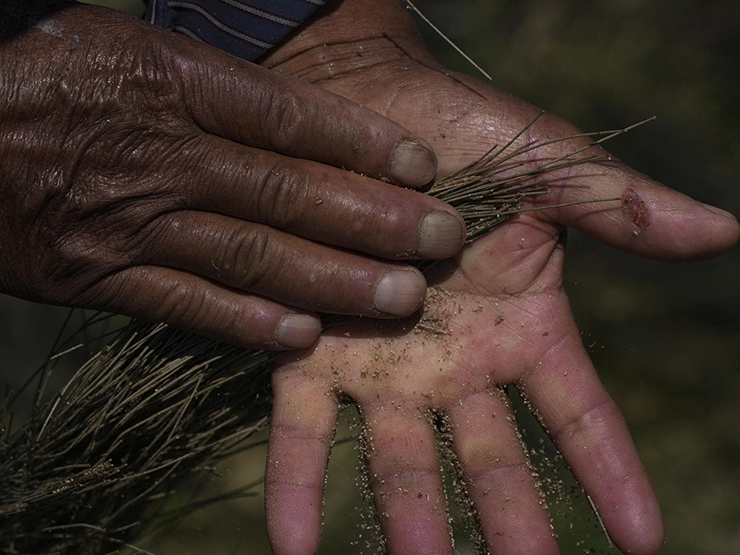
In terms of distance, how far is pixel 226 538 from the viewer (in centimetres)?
277

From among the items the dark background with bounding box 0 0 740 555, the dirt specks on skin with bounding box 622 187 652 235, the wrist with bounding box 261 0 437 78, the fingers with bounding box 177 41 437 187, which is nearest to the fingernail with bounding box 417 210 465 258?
the fingers with bounding box 177 41 437 187

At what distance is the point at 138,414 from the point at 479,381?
882mm

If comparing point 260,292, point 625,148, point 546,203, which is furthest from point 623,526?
point 625,148

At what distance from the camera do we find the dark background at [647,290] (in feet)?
9.18

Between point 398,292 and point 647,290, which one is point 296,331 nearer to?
point 398,292

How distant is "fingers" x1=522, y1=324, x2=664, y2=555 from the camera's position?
157 cm

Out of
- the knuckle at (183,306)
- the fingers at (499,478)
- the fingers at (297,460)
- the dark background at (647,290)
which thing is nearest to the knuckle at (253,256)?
the knuckle at (183,306)

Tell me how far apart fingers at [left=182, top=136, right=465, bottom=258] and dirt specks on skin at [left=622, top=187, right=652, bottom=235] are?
1.24ft

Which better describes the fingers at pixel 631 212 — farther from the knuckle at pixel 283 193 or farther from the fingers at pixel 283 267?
the knuckle at pixel 283 193

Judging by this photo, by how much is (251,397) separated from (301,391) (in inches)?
10.2

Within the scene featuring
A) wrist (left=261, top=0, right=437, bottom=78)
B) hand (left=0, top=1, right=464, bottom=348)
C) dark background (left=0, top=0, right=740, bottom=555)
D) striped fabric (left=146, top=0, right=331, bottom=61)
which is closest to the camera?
hand (left=0, top=1, right=464, bottom=348)

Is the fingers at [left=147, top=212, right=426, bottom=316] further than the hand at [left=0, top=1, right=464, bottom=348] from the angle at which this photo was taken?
Yes

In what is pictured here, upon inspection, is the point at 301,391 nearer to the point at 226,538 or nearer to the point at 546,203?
the point at 546,203

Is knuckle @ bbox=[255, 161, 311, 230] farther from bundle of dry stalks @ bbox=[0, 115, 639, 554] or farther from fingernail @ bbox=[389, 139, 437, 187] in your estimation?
bundle of dry stalks @ bbox=[0, 115, 639, 554]
